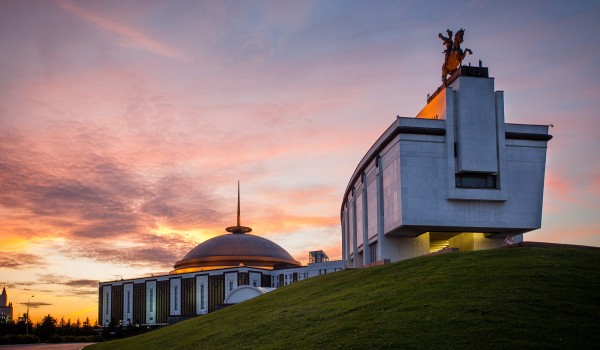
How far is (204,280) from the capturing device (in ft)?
416

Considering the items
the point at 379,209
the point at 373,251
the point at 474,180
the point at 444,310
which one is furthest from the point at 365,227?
the point at 444,310

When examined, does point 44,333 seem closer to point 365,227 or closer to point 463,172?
point 365,227

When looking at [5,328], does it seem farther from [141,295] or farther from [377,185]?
[377,185]

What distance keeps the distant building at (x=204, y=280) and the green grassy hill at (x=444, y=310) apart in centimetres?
7774

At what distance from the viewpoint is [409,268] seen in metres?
41.8

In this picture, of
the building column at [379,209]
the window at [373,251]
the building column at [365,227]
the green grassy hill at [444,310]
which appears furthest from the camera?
the building column at [365,227]

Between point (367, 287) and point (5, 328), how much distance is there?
7436 centimetres

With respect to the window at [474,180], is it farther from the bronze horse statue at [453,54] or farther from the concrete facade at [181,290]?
the concrete facade at [181,290]

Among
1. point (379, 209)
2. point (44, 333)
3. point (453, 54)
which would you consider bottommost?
point (44, 333)

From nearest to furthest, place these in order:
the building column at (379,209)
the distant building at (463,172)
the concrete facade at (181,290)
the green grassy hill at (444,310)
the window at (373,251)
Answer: the green grassy hill at (444,310)
the distant building at (463,172)
the building column at (379,209)
the window at (373,251)
the concrete facade at (181,290)

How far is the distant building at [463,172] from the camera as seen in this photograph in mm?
61875

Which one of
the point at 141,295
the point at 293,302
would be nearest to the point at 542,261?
the point at 293,302

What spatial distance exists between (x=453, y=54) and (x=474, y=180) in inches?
566

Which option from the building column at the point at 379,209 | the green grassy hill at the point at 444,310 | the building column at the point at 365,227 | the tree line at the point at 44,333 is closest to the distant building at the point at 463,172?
the building column at the point at 379,209
